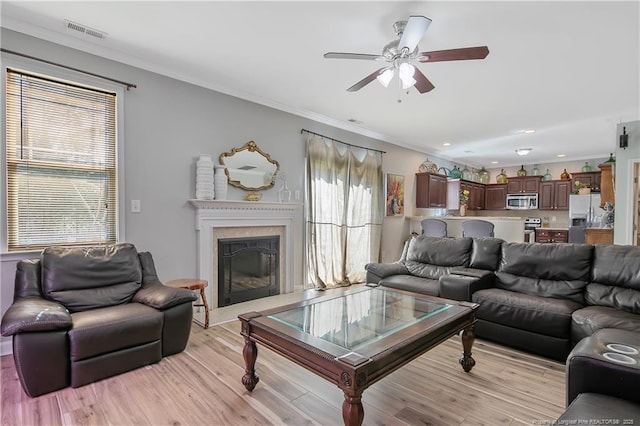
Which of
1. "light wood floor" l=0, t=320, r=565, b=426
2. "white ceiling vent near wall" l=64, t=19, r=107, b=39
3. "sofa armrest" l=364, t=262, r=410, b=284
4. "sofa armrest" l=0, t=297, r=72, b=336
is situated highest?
"white ceiling vent near wall" l=64, t=19, r=107, b=39

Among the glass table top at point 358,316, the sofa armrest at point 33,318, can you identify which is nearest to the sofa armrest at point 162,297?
the sofa armrest at point 33,318

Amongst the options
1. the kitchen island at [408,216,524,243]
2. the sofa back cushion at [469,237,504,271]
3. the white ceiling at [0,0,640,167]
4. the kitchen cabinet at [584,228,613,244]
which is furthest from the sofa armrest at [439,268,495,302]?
the kitchen cabinet at [584,228,613,244]

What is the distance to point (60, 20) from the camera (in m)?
2.62

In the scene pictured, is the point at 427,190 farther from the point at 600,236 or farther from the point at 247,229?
the point at 247,229

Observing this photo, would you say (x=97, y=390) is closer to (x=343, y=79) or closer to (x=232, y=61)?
(x=232, y=61)

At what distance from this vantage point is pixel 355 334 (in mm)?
1979

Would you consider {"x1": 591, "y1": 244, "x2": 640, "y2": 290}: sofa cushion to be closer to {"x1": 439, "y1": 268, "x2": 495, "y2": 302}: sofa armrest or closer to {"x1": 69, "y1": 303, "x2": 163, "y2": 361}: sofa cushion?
{"x1": 439, "y1": 268, "x2": 495, "y2": 302}: sofa armrest

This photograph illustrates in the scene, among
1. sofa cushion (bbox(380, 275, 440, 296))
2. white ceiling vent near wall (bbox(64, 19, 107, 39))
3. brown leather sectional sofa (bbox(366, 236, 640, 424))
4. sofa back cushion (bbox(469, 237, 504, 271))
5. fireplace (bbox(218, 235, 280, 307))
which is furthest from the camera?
fireplace (bbox(218, 235, 280, 307))

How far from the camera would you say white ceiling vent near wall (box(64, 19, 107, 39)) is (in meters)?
2.67

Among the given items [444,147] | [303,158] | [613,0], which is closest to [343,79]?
[303,158]

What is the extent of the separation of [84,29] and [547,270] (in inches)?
183

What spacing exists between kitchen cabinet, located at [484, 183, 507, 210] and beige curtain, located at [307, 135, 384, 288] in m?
5.02

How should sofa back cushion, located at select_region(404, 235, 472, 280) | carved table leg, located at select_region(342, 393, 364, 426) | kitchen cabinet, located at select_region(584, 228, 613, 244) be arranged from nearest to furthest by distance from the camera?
carved table leg, located at select_region(342, 393, 364, 426) < sofa back cushion, located at select_region(404, 235, 472, 280) < kitchen cabinet, located at select_region(584, 228, 613, 244)

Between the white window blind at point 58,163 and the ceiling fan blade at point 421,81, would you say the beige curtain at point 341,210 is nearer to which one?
the ceiling fan blade at point 421,81
